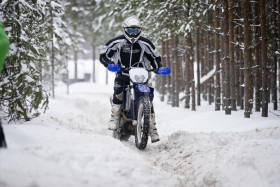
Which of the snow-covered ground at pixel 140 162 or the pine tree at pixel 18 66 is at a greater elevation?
the pine tree at pixel 18 66

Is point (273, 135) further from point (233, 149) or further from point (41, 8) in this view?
point (41, 8)

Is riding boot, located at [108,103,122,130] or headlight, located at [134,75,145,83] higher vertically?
headlight, located at [134,75,145,83]

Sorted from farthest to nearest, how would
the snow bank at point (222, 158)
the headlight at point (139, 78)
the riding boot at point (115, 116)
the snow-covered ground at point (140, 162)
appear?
the riding boot at point (115, 116) < the headlight at point (139, 78) < the snow bank at point (222, 158) < the snow-covered ground at point (140, 162)

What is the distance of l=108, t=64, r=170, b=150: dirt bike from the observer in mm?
6070

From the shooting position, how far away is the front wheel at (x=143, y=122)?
601 cm

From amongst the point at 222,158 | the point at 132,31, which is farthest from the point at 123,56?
the point at 222,158

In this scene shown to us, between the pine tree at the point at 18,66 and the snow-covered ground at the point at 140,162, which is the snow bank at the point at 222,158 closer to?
the snow-covered ground at the point at 140,162

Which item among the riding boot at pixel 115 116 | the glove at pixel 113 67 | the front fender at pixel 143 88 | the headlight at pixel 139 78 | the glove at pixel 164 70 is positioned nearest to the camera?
the front fender at pixel 143 88

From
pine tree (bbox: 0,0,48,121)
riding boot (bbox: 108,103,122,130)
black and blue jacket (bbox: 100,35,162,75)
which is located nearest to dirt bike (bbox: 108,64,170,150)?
riding boot (bbox: 108,103,122,130)

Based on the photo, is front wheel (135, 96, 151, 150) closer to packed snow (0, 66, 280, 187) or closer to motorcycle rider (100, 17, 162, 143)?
packed snow (0, 66, 280, 187)

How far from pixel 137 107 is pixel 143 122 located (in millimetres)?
503

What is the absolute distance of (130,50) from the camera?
6.93m

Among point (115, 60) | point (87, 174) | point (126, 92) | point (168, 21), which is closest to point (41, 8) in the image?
point (115, 60)

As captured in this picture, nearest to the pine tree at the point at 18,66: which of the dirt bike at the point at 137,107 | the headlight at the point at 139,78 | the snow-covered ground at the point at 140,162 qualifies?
the dirt bike at the point at 137,107
